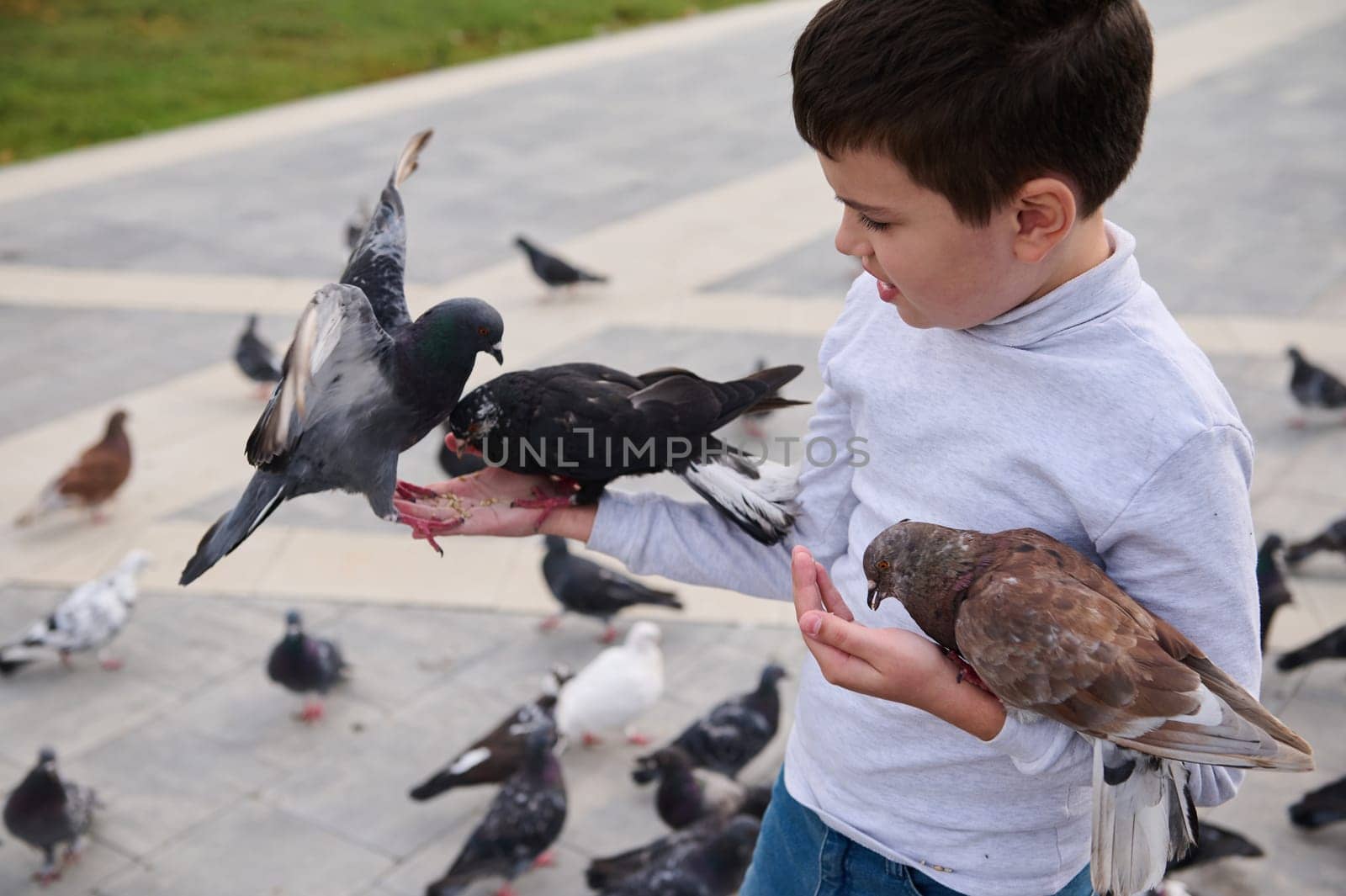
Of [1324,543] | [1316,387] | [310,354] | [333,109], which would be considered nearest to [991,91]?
[310,354]

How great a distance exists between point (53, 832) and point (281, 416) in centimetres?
314

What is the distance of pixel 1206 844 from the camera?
13.5 feet

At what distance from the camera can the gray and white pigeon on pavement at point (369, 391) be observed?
1.89 m

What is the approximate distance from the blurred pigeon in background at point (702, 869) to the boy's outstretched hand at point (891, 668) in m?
2.36

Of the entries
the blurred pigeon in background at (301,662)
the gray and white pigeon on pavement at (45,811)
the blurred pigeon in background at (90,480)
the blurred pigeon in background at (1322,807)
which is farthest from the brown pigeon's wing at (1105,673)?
the blurred pigeon in background at (90,480)

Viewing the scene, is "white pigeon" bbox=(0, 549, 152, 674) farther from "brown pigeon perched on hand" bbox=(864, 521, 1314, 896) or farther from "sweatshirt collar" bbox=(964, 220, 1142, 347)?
"sweatshirt collar" bbox=(964, 220, 1142, 347)

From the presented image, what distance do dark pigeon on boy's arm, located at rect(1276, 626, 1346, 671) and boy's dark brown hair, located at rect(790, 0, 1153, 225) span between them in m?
4.12

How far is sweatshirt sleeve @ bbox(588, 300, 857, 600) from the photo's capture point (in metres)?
2.06

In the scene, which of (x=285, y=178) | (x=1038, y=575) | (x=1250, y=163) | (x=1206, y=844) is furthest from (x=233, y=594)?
(x=1250, y=163)

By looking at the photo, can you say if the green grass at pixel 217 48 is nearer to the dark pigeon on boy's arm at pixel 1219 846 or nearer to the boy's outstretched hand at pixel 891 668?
the dark pigeon on boy's arm at pixel 1219 846

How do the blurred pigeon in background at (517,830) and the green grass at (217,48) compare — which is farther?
the green grass at (217,48)

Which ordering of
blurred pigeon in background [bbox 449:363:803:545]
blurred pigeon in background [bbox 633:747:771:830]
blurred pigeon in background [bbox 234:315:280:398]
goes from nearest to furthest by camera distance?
1. blurred pigeon in background [bbox 449:363:803:545]
2. blurred pigeon in background [bbox 633:747:771:830]
3. blurred pigeon in background [bbox 234:315:280:398]

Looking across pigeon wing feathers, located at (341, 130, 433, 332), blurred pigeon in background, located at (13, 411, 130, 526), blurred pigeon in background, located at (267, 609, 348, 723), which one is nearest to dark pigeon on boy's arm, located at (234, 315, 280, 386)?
blurred pigeon in background, located at (13, 411, 130, 526)

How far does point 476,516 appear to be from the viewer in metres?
2.14
